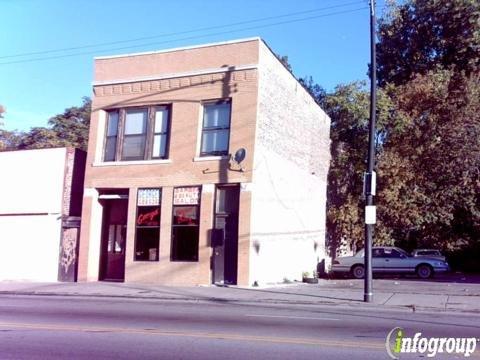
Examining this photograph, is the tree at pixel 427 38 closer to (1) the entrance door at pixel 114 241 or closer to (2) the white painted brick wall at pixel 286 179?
(2) the white painted brick wall at pixel 286 179

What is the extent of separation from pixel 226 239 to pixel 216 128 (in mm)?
4324

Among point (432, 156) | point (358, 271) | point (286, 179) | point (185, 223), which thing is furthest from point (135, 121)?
point (432, 156)

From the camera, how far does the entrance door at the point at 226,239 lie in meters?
20.2

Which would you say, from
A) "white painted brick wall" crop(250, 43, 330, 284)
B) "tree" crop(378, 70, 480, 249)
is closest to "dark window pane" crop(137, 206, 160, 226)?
"white painted brick wall" crop(250, 43, 330, 284)

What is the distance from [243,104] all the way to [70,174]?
27.9 feet

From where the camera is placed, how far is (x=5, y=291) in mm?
19469

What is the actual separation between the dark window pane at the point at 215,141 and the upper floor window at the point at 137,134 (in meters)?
1.69

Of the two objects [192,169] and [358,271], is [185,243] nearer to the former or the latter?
[192,169]

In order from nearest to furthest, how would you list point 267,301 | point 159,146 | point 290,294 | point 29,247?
point 267,301 < point 290,294 < point 159,146 < point 29,247

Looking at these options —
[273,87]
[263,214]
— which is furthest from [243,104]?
[263,214]

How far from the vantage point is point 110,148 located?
2328cm

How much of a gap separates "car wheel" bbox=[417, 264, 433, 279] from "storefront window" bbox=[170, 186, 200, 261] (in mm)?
11403

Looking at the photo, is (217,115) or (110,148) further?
(110,148)

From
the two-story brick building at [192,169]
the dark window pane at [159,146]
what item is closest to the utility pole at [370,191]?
the two-story brick building at [192,169]
